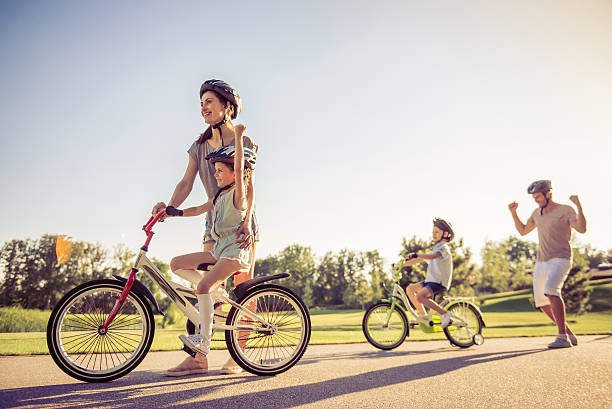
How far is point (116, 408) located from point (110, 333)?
1058mm

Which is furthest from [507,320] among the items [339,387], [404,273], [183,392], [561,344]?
[183,392]

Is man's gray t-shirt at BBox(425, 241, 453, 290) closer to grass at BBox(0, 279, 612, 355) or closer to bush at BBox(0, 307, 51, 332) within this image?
grass at BBox(0, 279, 612, 355)

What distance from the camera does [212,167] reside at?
13.8 feet

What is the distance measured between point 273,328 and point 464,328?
4621 mm

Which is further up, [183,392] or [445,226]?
[445,226]

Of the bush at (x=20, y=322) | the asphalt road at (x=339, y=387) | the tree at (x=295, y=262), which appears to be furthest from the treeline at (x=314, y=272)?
the asphalt road at (x=339, y=387)

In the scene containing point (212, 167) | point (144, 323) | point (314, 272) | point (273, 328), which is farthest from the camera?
point (314, 272)

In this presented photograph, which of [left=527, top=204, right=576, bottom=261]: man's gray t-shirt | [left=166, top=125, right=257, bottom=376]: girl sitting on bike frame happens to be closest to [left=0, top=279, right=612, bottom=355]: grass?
[left=527, top=204, right=576, bottom=261]: man's gray t-shirt

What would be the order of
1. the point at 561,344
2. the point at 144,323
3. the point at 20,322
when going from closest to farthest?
1. the point at 144,323
2. the point at 561,344
3. the point at 20,322

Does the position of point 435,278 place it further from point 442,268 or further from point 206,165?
point 206,165

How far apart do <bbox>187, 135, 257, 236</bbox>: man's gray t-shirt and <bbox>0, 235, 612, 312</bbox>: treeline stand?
23.4m

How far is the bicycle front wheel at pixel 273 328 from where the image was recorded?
143 inches

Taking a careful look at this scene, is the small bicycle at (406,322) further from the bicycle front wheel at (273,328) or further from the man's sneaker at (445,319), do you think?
the bicycle front wheel at (273,328)

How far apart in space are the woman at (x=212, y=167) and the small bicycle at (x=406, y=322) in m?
3.45
